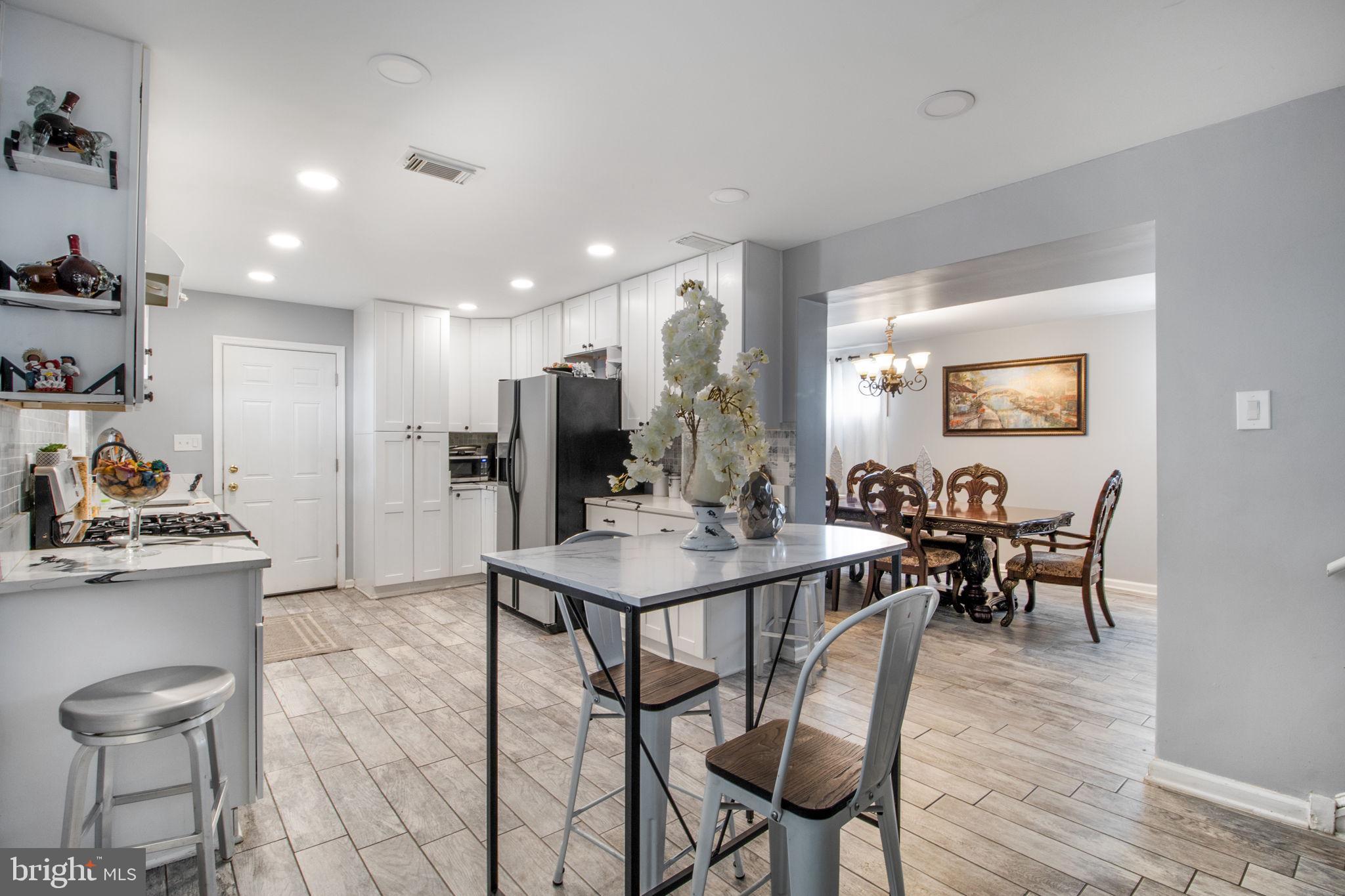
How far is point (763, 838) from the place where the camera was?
203 centimetres

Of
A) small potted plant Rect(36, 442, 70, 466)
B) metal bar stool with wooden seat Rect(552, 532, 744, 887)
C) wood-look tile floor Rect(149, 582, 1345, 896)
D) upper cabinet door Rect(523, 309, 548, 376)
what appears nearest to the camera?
metal bar stool with wooden seat Rect(552, 532, 744, 887)

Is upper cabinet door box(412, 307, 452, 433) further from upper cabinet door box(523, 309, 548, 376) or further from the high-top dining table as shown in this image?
the high-top dining table

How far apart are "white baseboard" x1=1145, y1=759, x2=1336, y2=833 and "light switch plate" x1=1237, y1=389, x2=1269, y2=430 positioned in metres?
1.22

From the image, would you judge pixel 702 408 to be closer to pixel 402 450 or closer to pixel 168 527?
pixel 168 527

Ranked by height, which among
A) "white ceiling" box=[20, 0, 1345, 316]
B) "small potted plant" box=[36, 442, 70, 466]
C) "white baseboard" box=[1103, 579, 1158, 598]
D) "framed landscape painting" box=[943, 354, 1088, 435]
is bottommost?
"white baseboard" box=[1103, 579, 1158, 598]

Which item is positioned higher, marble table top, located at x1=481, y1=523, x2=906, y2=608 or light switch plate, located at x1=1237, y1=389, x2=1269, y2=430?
light switch plate, located at x1=1237, y1=389, x2=1269, y2=430

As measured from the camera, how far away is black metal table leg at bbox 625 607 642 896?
1228 mm

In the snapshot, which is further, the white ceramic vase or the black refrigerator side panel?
the black refrigerator side panel

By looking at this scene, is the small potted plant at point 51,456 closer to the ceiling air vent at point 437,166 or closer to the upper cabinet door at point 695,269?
the ceiling air vent at point 437,166

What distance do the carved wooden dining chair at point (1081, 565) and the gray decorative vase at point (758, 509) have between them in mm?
3227

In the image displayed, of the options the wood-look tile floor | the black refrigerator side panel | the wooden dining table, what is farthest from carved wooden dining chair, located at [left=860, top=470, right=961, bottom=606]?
the black refrigerator side panel

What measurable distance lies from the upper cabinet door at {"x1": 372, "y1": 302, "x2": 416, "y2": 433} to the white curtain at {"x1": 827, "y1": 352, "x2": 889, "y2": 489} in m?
4.48

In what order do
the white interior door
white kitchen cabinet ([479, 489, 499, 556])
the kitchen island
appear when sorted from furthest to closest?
white kitchen cabinet ([479, 489, 499, 556]) < the white interior door < the kitchen island

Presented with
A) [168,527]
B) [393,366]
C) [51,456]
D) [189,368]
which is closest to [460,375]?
[393,366]
